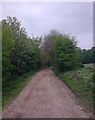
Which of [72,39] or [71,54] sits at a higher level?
[72,39]

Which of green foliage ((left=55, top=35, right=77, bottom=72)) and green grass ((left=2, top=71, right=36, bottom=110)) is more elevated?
green foliage ((left=55, top=35, right=77, bottom=72))

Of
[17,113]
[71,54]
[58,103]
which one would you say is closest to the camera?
[17,113]

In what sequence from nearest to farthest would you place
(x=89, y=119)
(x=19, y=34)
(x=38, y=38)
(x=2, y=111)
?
(x=89, y=119), (x=2, y=111), (x=19, y=34), (x=38, y=38)

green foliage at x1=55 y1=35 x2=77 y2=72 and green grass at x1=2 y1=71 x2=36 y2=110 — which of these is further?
green foliage at x1=55 y1=35 x2=77 y2=72

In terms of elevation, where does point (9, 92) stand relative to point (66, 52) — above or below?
below

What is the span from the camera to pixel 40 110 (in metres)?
7.95

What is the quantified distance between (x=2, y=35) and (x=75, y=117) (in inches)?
334

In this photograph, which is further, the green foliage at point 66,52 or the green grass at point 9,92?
the green foliage at point 66,52

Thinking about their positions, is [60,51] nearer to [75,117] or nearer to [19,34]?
[19,34]

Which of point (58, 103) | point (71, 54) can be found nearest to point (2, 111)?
point (58, 103)

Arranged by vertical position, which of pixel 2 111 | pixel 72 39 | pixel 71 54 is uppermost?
pixel 72 39

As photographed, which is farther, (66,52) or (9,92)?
(66,52)

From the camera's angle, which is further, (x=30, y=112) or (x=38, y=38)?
(x=38, y=38)

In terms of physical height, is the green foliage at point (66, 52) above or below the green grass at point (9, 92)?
above
